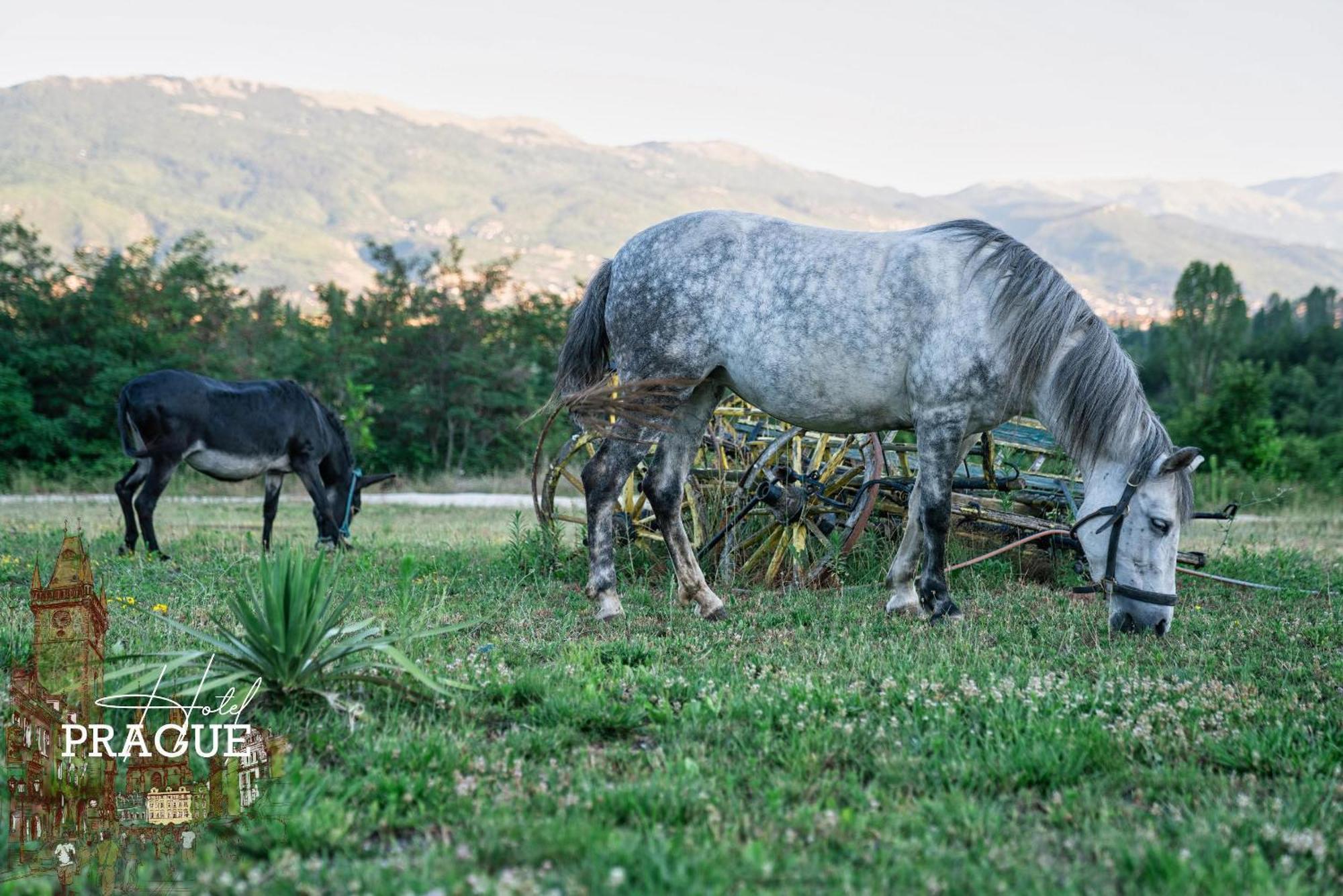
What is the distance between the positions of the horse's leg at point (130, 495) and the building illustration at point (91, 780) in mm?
5416

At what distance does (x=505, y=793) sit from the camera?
274 cm

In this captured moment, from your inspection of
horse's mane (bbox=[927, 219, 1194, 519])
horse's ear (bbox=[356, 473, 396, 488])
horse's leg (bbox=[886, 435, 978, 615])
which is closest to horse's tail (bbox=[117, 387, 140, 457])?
horse's ear (bbox=[356, 473, 396, 488])

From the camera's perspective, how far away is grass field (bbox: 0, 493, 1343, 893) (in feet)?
7.49

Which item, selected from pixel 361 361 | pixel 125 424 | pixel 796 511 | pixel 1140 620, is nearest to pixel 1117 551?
pixel 1140 620

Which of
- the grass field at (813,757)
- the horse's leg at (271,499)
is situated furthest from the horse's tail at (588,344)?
the horse's leg at (271,499)

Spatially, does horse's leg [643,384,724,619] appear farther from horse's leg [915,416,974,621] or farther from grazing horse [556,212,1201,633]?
horse's leg [915,416,974,621]

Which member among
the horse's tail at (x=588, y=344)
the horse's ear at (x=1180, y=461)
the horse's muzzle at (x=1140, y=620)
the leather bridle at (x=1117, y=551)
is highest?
the horse's tail at (x=588, y=344)

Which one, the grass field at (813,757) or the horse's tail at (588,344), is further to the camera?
the horse's tail at (588,344)

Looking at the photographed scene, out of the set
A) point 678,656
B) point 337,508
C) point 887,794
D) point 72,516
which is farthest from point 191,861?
point 72,516

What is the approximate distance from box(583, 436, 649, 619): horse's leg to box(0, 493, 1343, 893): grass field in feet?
0.86

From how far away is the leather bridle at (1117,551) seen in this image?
192 inches

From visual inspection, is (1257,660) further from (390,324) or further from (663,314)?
(390,324)

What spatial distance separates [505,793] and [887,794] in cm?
108

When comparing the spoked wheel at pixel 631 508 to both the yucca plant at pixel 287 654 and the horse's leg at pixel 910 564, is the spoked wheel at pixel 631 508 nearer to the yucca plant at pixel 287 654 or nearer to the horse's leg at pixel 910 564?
the horse's leg at pixel 910 564
